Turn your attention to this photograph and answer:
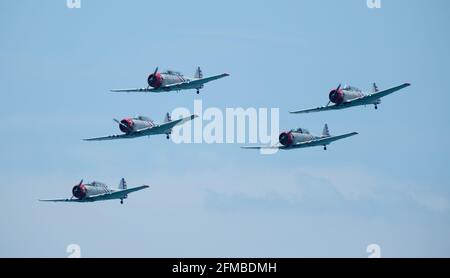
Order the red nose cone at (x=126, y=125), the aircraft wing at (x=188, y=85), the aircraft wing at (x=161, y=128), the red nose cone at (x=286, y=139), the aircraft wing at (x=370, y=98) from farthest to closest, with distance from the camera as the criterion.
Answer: the red nose cone at (x=286, y=139) → the aircraft wing at (x=188, y=85) → the aircraft wing at (x=161, y=128) → the aircraft wing at (x=370, y=98) → the red nose cone at (x=126, y=125)

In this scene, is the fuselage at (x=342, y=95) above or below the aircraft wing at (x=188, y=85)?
below

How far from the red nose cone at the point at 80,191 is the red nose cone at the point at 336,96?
2096cm

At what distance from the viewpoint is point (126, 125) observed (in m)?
122

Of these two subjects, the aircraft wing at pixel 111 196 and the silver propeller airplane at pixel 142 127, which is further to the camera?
the aircraft wing at pixel 111 196

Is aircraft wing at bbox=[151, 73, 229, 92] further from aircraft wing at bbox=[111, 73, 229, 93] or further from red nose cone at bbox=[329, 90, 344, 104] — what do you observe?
red nose cone at bbox=[329, 90, 344, 104]

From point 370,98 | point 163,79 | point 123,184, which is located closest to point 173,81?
point 163,79

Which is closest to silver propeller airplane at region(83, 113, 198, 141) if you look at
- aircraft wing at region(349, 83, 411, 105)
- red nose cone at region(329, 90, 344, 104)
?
red nose cone at region(329, 90, 344, 104)

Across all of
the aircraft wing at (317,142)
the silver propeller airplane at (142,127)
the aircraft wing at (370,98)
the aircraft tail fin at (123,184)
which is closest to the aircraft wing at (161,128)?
the silver propeller airplane at (142,127)

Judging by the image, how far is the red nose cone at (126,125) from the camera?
4786 inches

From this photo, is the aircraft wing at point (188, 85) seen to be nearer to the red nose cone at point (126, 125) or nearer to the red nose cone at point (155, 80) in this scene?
the red nose cone at point (155, 80)
